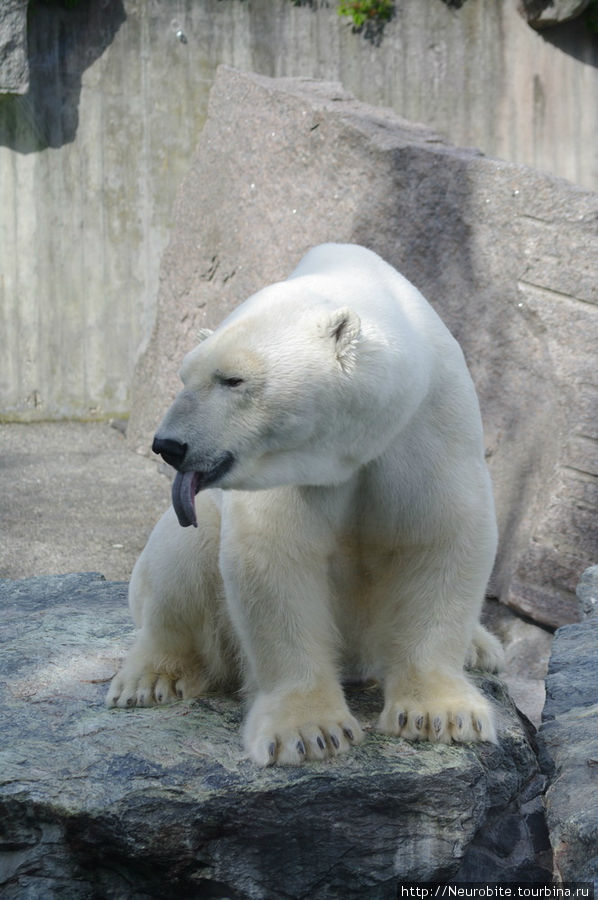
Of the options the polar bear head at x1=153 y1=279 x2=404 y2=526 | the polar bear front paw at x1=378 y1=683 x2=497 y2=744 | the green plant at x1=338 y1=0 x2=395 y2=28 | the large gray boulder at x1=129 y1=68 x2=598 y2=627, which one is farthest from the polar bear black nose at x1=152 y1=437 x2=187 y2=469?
the green plant at x1=338 y1=0 x2=395 y2=28

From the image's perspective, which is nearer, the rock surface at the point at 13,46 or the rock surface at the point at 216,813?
the rock surface at the point at 216,813

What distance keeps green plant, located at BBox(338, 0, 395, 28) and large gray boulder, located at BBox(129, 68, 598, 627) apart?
239 centimetres

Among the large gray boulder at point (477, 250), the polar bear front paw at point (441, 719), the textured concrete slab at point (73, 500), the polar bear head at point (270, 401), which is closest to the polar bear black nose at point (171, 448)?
the polar bear head at point (270, 401)

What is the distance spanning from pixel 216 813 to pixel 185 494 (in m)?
0.73

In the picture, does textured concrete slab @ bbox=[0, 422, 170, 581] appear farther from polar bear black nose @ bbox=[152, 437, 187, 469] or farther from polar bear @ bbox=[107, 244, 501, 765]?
polar bear black nose @ bbox=[152, 437, 187, 469]

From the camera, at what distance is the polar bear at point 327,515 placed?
227cm

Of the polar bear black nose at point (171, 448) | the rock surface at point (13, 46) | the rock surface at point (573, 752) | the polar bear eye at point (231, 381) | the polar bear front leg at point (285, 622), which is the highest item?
the rock surface at point (13, 46)

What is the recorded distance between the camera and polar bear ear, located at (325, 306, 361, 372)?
7.48ft

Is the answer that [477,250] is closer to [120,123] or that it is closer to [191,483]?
[191,483]

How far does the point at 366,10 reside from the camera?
919 cm

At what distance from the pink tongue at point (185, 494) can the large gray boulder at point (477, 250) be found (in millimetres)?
3315

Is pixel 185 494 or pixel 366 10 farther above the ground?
pixel 366 10

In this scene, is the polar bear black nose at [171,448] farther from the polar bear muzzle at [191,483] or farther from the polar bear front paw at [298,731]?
the polar bear front paw at [298,731]

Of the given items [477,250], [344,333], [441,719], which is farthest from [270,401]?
[477,250]
